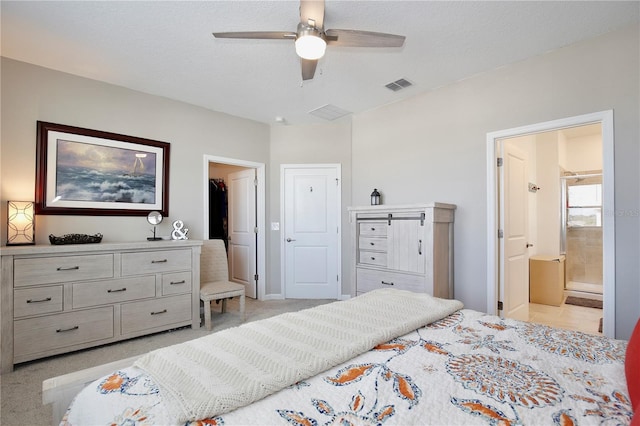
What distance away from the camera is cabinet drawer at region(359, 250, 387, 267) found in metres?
3.52

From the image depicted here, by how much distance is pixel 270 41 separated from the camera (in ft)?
8.58

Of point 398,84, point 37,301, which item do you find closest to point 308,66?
point 398,84

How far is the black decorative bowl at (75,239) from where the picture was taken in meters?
2.80

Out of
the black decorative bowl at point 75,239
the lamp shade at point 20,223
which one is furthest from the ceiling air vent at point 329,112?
the lamp shade at point 20,223

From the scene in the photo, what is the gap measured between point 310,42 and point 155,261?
2.51m

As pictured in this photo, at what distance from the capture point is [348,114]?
4.42m

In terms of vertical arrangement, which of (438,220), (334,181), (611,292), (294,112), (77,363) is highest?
(294,112)

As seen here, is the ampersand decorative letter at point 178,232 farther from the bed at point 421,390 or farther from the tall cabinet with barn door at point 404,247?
the bed at point 421,390

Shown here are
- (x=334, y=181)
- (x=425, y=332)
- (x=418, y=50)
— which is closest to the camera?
(x=425, y=332)

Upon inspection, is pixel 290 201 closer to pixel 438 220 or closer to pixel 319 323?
pixel 438 220

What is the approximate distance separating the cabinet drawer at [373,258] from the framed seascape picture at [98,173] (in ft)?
7.72

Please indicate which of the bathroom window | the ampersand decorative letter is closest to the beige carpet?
the ampersand decorative letter

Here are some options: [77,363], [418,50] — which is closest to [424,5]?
[418,50]

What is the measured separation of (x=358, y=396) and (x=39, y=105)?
3.70m
